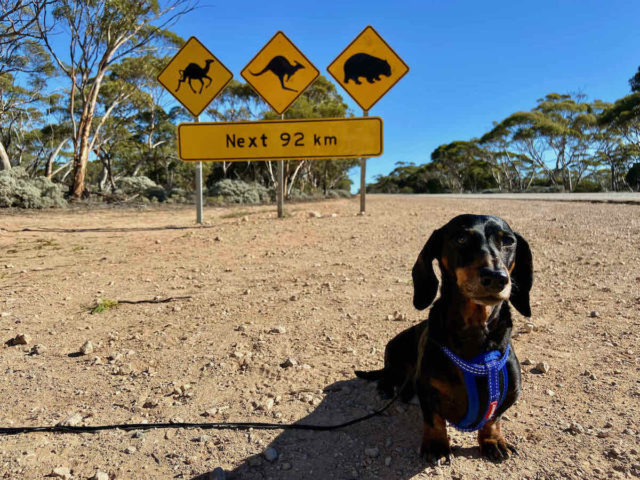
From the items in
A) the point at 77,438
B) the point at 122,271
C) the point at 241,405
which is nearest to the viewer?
the point at 77,438

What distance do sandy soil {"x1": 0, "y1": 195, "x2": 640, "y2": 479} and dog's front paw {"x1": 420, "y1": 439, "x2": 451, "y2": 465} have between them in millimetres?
47

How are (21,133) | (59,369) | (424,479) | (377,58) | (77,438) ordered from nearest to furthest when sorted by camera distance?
(424,479), (77,438), (59,369), (377,58), (21,133)

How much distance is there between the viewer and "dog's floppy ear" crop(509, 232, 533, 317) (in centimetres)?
187

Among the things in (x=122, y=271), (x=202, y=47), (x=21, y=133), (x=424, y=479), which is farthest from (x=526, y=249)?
(x=21, y=133)

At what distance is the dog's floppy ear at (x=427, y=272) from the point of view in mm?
1873

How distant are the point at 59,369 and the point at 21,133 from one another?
3497 centimetres

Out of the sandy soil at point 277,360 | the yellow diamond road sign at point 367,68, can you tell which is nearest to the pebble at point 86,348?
the sandy soil at point 277,360

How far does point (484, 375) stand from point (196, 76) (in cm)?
887

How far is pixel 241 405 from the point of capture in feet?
Result: 7.74

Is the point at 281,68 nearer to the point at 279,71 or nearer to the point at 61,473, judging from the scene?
the point at 279,71

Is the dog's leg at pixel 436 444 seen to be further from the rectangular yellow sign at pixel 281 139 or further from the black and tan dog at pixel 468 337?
the rectangular yellow sign at pixel 281 139

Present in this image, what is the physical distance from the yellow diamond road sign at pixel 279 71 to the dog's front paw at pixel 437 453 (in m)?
8.00

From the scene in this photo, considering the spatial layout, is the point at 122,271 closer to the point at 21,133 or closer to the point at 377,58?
the point at 377,58

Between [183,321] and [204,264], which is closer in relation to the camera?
[183,321]
